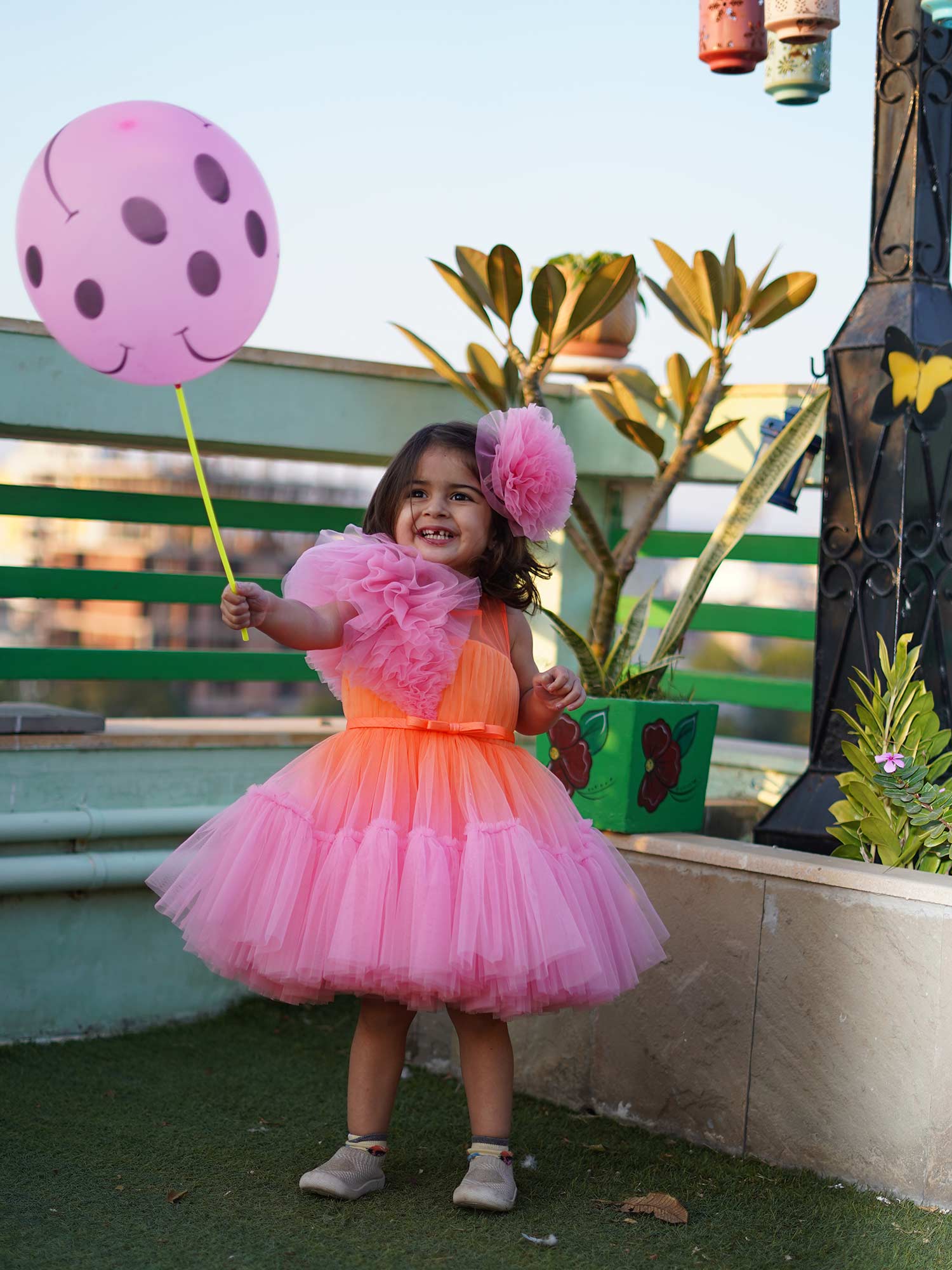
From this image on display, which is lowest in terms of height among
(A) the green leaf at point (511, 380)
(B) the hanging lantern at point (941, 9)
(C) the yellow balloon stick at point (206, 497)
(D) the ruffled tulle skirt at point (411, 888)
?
(D) the ruffled tulle skirt at point (411, 888)

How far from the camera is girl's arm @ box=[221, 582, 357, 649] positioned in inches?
90.4

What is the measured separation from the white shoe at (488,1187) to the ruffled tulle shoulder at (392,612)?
823mm

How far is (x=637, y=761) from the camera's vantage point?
124 inches

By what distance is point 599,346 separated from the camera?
487cm

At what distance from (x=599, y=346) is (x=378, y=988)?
3083 mm

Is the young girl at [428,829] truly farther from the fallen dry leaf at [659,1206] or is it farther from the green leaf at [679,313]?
the green leaf at [679,313]

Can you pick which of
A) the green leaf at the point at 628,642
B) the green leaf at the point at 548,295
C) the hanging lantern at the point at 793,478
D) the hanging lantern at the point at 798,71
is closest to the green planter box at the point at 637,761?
the green leaf at the point at 628,642

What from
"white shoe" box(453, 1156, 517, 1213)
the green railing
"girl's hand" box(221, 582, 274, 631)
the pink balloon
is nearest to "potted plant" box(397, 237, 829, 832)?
the green railing

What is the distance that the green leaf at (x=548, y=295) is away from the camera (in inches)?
149

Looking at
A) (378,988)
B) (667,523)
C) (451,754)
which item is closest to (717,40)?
(667,523)

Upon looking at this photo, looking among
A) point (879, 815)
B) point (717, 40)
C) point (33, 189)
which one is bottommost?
point (879, 815)

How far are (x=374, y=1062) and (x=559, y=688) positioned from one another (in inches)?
30.6

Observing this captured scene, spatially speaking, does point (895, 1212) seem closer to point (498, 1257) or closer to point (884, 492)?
point (498, 1257)

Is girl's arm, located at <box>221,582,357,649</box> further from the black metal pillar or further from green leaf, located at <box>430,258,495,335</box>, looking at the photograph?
green leaf, located at <box>430,258,495,335</box>
